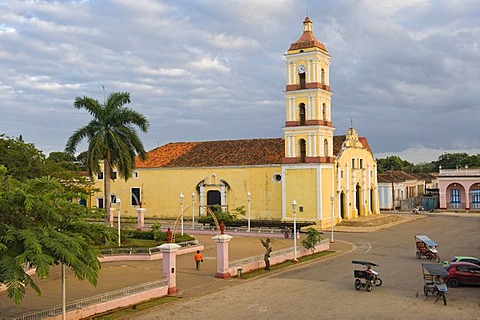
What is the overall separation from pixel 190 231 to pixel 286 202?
27.3ft

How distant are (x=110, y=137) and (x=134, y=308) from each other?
17.1m

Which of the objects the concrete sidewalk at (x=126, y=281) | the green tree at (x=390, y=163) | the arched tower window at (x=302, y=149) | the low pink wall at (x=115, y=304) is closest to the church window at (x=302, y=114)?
the arched tower window at (x=302, y=149)

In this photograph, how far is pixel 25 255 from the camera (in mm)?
11922

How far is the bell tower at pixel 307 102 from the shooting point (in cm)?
4262

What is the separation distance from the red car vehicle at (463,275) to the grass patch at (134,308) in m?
10.1

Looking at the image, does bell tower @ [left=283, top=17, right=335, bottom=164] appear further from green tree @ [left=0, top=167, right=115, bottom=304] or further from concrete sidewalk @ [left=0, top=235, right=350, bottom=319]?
green tree @ [left=0, top=167, right=115, bottom=304]

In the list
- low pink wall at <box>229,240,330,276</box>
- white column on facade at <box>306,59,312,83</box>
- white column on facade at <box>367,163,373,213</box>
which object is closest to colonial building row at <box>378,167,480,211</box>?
white column on facade at <box>367,163,373,213</box>

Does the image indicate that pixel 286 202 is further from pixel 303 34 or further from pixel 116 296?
pixel 116 296

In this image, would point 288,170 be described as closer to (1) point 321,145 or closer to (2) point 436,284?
(1) point 321,145

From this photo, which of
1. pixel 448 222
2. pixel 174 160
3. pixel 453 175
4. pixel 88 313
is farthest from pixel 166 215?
pixel 88 313

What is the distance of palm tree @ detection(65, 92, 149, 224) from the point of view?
105 ft

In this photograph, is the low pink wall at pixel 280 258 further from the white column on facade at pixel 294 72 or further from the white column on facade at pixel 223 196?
the white column on facade at pixel 223 196

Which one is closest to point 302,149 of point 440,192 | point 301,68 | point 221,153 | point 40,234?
Answer: point 301,68

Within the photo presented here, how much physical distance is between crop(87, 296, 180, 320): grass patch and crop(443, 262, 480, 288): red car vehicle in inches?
396
